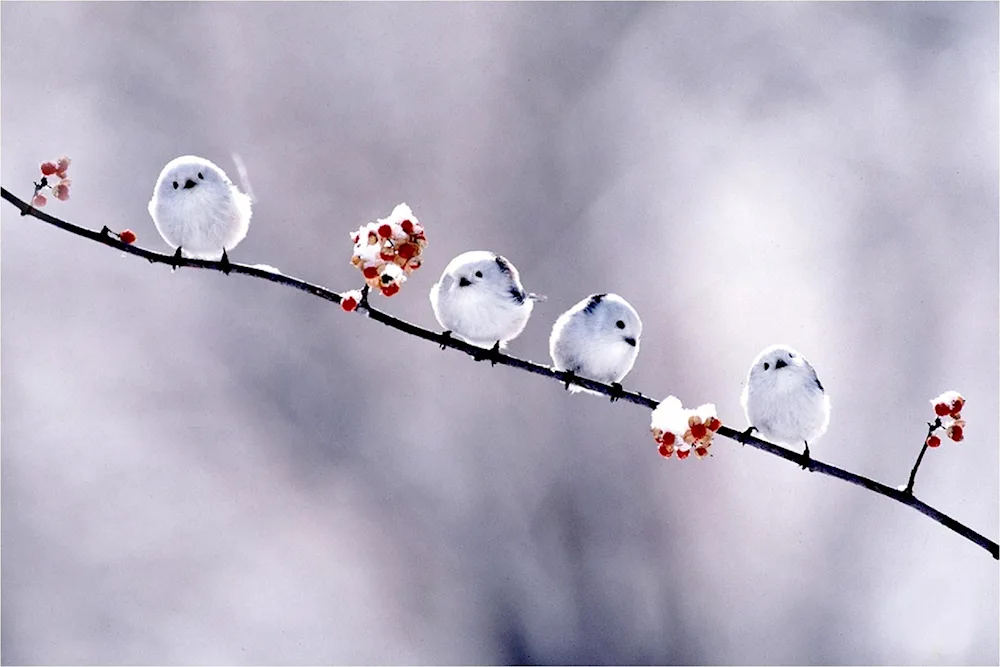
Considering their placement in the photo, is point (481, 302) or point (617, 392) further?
point (481, 302)

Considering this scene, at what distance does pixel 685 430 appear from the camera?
11.3 feet

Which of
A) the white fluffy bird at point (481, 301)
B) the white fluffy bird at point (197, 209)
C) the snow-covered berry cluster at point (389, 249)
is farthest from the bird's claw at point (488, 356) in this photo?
the white fluffy bird at point (197, 209)

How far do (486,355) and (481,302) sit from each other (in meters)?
0.54

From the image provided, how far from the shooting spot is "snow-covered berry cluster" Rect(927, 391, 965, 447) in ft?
11.7

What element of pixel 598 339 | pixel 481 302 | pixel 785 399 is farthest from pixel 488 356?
pixel 785 399

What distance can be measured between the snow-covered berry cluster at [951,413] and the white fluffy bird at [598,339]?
1.43 metres

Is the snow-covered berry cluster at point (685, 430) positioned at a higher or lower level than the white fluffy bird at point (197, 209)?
lower

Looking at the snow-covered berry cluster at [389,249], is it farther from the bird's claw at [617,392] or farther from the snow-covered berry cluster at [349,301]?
the bird's claw at [617,392]

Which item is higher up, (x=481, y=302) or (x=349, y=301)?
(x=481, y=302)

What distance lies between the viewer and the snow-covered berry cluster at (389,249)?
3352 mm

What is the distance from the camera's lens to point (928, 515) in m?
3.47

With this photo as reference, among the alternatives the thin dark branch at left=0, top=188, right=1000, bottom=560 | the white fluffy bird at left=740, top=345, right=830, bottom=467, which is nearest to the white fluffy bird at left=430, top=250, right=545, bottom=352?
the thin dark branch at left=0, top=188, right=1000, bottom=560

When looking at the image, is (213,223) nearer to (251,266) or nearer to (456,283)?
(251,266)

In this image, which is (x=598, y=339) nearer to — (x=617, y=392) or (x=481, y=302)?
(x=617, y=392)
